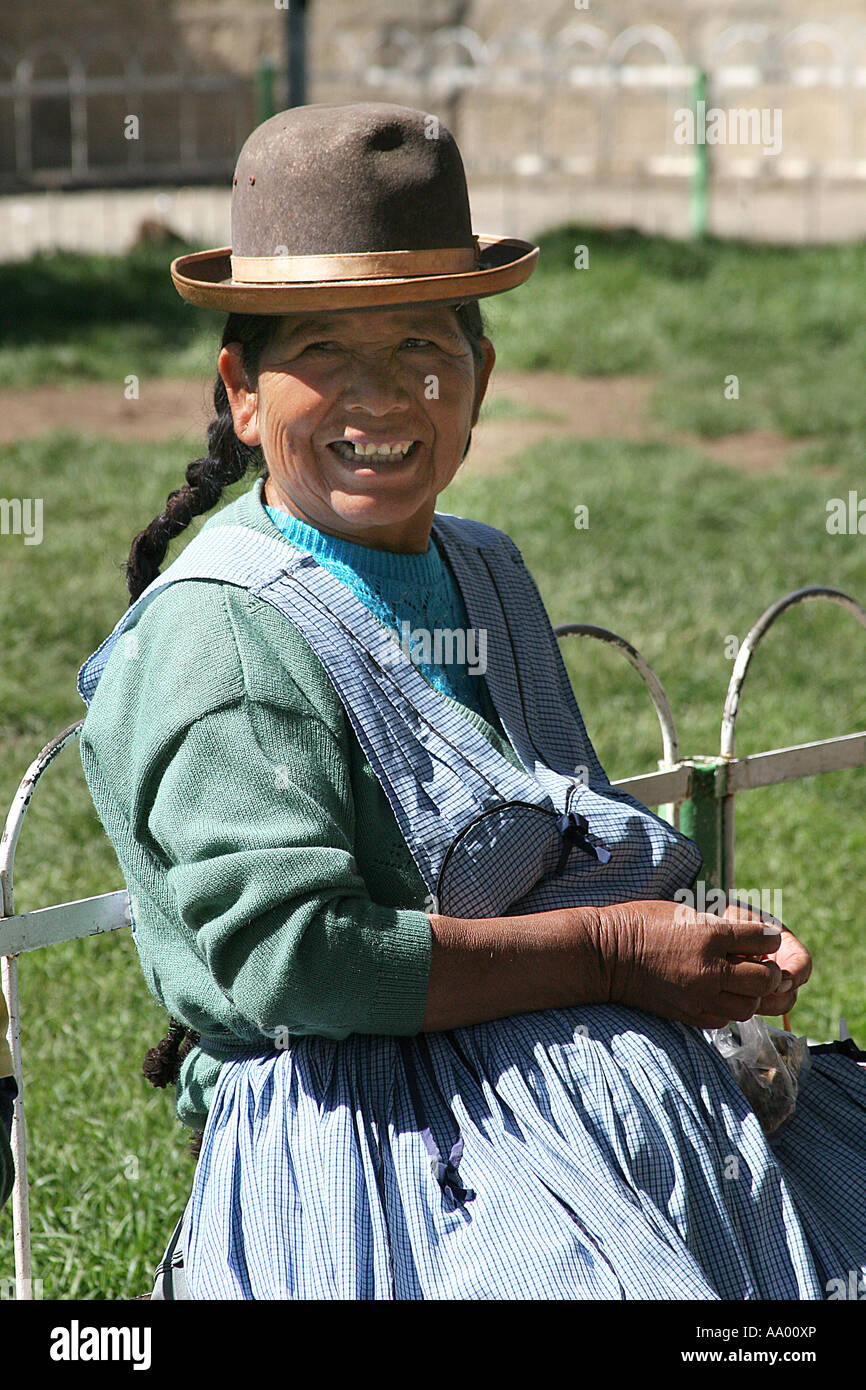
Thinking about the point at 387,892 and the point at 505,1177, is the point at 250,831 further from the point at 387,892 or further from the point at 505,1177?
the point at 505,1177

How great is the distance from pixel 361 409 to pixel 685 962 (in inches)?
31.2

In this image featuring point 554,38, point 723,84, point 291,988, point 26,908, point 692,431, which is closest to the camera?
point 291,988

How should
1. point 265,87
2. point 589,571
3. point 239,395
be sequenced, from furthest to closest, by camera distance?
1. point 265,87
2. point 589,571
3. point 239,395

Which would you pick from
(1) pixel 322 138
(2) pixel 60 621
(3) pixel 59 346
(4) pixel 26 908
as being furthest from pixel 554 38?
(1) pixel 322 138

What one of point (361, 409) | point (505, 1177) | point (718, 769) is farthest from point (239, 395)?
point (718, 769)

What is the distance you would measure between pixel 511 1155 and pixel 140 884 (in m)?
0.54

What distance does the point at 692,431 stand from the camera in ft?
27.7

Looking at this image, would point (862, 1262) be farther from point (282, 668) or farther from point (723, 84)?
point (723, 84)

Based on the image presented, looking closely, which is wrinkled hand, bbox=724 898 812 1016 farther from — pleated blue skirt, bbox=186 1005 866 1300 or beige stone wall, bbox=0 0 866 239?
beige stone wall, bbox=0 0 866 239

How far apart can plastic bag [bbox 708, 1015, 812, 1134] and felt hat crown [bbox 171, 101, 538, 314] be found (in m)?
1.04

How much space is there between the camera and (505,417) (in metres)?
8.53

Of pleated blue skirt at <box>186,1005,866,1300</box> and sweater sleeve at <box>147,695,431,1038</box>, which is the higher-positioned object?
A: sweater sleeve at <box>147,695,431,1038</box>

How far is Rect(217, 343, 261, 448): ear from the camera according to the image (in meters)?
2.16

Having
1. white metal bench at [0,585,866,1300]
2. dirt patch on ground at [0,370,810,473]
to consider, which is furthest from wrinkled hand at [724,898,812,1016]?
dirt patch on ground at [0,370,810,473]
